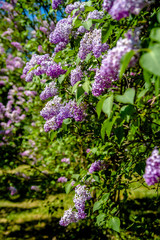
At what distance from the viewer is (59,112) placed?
66.4 inches

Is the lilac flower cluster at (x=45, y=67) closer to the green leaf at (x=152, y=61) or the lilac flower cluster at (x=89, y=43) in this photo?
the lilac flower cluster at (x=89, y=43)

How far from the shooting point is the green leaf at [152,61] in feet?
2.05

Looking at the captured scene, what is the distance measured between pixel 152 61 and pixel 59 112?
113 centimetres

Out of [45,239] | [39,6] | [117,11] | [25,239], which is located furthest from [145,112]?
[25,239]

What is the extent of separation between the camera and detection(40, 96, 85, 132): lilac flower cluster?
5.19 ft

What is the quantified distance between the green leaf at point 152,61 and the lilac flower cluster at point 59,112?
958 millimetres

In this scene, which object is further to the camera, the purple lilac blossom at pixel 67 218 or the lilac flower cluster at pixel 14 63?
the lilac flower cluster at pixel 14 63

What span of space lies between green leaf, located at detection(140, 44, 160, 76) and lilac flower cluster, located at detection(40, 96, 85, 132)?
0.96 meters

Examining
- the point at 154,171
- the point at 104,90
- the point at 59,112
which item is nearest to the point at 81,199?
the point at 59,112

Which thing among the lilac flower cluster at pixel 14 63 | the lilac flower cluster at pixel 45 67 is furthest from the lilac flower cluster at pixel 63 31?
the lilac flower cluster at pixel 14 63

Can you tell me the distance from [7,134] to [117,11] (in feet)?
15.6

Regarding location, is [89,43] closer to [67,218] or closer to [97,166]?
[97,166]

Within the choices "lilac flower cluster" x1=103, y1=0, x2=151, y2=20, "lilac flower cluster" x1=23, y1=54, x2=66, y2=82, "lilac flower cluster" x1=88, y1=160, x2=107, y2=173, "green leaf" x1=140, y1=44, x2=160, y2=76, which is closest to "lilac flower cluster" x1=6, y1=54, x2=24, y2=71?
"lilac flower cluster" x1=23, y1=54, x2=66, y2=82

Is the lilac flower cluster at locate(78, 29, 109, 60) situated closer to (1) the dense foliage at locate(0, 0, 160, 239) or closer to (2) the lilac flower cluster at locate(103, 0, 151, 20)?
(1) the dense foliage at locate(0, 0, 160, 239)
